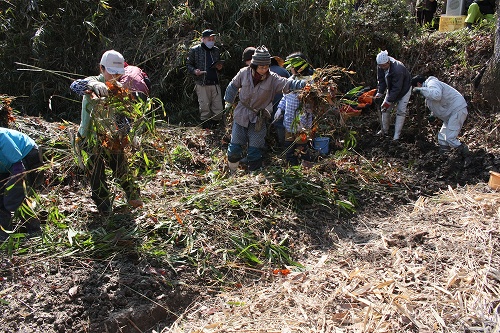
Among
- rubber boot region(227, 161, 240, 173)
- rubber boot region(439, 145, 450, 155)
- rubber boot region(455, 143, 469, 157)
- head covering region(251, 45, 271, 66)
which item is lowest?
rubber boot region(439, 145, 450, 155)

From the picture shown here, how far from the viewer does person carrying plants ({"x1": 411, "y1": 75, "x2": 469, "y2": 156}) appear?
6.22m

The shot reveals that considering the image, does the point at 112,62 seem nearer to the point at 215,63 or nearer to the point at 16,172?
the point at 16,172

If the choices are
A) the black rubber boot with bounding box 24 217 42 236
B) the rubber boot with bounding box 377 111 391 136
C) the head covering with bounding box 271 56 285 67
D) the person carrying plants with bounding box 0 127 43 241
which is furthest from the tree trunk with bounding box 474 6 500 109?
the black rubber boot with bounding box 24 217 42 236

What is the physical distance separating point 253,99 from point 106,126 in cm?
183

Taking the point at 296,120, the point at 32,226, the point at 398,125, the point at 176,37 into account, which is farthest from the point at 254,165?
the point at 176,37

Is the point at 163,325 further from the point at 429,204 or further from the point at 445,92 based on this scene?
the point at 445,92

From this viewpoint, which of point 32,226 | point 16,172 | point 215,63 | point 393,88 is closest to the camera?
point 16,172

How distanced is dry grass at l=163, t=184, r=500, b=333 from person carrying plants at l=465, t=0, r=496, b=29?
5.55 m

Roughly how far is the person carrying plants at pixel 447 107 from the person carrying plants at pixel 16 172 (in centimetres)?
474

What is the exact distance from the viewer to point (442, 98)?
632cm

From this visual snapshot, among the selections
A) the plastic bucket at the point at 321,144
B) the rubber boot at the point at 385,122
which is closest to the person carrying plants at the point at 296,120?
the plastic bucket at the point at 321,144

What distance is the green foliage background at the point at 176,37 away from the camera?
834 cm

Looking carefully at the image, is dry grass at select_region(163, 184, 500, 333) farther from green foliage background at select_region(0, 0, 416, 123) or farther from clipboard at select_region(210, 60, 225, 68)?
green foliage background at select_region(0, 0, 416, 123)

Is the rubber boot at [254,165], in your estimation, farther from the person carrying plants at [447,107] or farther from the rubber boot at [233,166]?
the person carrying plants at [447,107]
